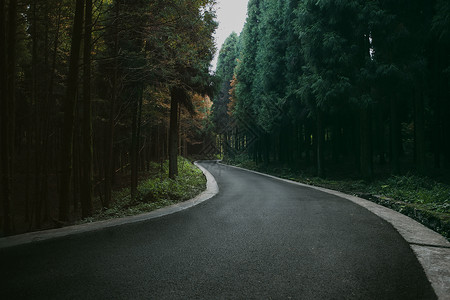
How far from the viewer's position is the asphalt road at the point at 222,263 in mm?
2869

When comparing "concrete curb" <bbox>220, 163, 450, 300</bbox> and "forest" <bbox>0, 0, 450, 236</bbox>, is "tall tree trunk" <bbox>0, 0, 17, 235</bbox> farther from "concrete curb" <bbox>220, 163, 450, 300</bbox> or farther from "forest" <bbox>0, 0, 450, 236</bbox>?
"concrete curb" <bbox>220, 163, 450, 300</bbox>

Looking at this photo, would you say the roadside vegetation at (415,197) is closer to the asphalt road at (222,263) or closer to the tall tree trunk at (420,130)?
the asphalt road at (222,263)

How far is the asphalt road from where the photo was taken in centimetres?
287

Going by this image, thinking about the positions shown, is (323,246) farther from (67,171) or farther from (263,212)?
(67,171)

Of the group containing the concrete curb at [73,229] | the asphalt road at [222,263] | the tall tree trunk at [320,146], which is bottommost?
the concrete curb at [73,229]

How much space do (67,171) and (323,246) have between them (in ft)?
21.4

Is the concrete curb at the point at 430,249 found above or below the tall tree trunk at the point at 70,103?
below

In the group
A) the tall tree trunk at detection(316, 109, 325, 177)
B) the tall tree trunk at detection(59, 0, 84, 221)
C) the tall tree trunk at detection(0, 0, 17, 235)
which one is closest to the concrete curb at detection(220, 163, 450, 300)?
the tall tree trunk at detection(59, 0, 84, 221)

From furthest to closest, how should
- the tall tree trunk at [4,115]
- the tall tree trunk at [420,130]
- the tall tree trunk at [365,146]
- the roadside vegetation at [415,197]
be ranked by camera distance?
the tall tree trunk at [365,146] → the tall tree trunk at [420,130] → the tall tree trunk at [4,115] → the roadside vegetation at [415,197]

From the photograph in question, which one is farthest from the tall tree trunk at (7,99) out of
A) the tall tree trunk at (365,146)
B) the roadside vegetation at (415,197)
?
the tall tree trunk at (365,146)

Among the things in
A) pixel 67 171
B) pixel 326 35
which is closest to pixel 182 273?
pixel 67 171

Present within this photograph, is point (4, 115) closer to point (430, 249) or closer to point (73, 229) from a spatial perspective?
point (73, 229)

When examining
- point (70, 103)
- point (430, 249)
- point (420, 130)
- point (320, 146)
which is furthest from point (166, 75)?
point (420, 130)

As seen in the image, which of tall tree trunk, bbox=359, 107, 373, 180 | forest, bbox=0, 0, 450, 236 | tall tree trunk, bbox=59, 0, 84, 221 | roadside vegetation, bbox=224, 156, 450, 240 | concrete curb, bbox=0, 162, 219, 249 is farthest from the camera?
tall tree trunk, bbox=359, 107, 373, 180
